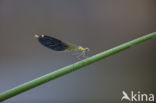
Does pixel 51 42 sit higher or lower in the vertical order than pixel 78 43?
lower

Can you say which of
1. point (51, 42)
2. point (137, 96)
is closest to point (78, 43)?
point (137, 96)

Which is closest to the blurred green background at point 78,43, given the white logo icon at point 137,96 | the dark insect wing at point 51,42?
the white logo icon at point 137,96

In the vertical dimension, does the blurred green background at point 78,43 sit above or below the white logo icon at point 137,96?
above

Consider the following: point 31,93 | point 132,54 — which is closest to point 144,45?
point 132,54

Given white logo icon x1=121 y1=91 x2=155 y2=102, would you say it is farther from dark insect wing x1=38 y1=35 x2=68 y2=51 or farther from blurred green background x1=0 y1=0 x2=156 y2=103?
dark insect wing x1=38 y1=35 x2=68 y2=51

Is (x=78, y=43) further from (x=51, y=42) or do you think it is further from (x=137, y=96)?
(x=51, y=42)

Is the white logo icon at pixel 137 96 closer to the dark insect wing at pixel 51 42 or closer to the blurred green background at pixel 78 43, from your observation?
the blurred green background at pixel 78 43

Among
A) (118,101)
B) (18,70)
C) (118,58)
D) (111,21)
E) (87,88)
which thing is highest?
(111,21)

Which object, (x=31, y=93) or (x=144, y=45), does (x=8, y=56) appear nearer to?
(x=31, y=93)
